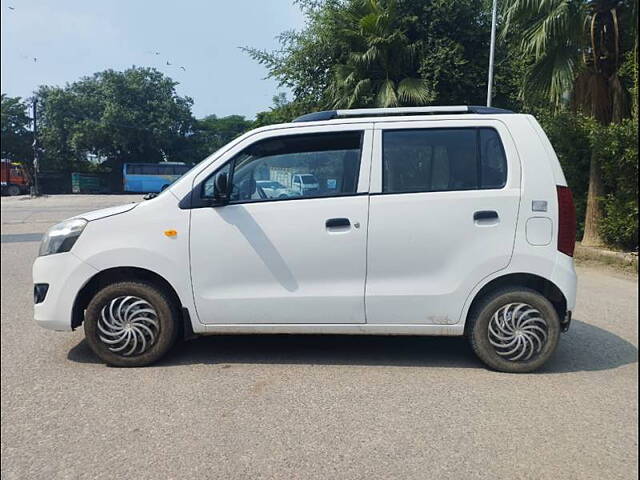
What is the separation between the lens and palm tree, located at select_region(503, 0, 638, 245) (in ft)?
30.3

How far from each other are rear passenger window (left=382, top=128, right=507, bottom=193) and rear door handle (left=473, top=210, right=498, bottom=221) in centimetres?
20

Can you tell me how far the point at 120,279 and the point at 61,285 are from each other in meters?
0.44

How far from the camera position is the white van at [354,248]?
12.2 feet

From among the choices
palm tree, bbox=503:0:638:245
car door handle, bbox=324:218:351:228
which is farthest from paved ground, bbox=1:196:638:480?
palm tree, bbox=503:0:638:245

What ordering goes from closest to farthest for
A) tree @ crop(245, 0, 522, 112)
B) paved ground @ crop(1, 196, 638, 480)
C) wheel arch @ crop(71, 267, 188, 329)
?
paved ground @ crop(1, 196, 638, 480) → wheel arch @ crop(71, 267, 188, 329) → tree @ crop(245, 0, 522, 112)

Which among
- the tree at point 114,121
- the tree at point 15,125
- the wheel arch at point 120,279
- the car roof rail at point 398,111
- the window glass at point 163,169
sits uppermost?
the tree at point 114,121

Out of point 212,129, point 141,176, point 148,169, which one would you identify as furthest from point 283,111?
point 141,176

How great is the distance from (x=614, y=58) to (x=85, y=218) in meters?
9.98

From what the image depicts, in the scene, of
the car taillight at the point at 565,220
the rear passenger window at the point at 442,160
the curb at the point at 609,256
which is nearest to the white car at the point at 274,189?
the rear passenger window at the point at 442,160

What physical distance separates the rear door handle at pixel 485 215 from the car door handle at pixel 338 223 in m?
0.97

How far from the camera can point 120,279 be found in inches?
155

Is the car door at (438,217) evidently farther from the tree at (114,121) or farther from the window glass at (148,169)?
the window glass at (148,169)

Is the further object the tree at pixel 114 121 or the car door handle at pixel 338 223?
the tree at pixel 114 121

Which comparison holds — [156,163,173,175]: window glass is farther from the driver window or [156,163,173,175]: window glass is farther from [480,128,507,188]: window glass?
[480,128,507,188]: window glass
